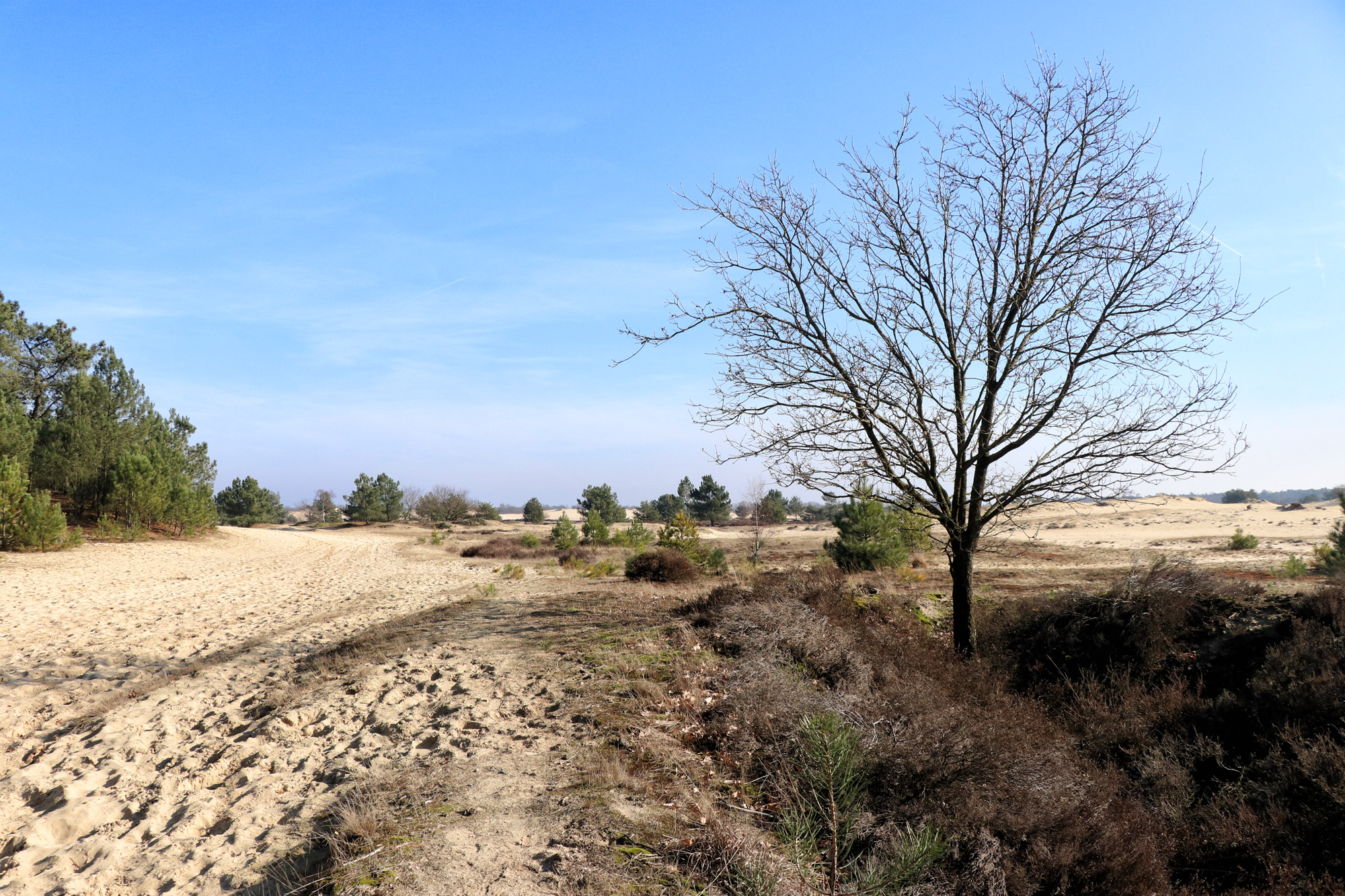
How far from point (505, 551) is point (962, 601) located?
23.6 meters

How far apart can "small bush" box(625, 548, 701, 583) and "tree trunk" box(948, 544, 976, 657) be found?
24.1ft

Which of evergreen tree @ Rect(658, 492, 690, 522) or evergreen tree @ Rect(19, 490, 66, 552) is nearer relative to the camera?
evergreen tree @ Rect(19, 490, 66, 552)

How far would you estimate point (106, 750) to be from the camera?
20.6 feet

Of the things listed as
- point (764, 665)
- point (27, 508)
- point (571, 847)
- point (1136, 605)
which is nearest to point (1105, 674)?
point (1136, 605)

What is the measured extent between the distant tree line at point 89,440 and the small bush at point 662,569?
21.1 meters

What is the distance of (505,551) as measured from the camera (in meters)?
29.6

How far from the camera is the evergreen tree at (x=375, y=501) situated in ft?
194

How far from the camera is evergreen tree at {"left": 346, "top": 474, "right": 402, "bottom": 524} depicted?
59.2 meters

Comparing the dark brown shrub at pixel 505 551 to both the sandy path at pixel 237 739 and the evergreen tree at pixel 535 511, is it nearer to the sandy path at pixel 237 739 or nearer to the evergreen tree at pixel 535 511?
the sandy path at pixel 237 739

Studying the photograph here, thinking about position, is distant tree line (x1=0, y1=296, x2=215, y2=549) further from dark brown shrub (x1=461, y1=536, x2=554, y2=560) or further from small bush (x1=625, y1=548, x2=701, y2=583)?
small bush (x1=625, y1=548, x2=701, y2=583)

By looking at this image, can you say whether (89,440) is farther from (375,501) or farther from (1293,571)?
(1293,571)

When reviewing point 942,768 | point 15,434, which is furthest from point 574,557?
point 15,434

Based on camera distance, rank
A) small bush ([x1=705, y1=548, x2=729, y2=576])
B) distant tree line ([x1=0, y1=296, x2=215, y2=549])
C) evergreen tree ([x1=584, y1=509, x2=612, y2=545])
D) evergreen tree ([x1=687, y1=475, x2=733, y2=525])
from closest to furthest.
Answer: small bush ([x1=705, y1=548, x2=729, y2=576]) → distant tree line ([x1=0, y1=296, x2=215, y2=549]) → evergreen tree ([x1=584, y1=509, x2=612, y2=545]) → evergreen tree ([x1=687, y1=475, x2=733, y2=525])

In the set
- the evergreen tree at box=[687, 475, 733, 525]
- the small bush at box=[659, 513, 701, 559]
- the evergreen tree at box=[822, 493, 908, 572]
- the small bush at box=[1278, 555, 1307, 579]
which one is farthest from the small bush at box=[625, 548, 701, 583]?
the evergreen tree at box=[687, 475, 733, 525]
